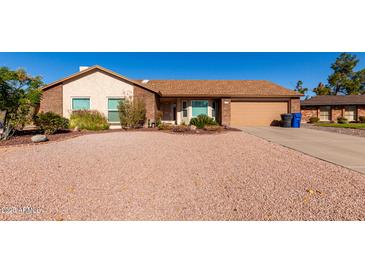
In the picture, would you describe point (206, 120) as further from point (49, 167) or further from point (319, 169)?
point (49, 167)

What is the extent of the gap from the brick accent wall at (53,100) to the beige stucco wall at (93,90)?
27 cm

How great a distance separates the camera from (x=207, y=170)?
4.41 metres

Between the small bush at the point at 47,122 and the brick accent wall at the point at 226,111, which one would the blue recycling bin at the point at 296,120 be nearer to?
the brick accent wall at the point at 226,111

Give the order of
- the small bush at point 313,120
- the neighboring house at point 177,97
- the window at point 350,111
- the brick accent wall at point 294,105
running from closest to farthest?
the neighboring house at point 177,97
the brick accent wall at point 294,105
the small bush at point 313,120
the window at point 350,111

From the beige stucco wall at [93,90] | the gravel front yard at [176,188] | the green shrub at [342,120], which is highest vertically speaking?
the beige stucco wall at [93,90]

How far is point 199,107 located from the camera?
16.8 m

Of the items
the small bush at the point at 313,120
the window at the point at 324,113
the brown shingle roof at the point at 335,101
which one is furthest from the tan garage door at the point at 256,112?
the window at the point at 324,113

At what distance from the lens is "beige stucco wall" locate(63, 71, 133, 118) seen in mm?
13531

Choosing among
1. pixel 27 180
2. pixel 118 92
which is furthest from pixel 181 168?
pixel 118 92

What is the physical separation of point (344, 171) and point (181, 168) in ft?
12.6

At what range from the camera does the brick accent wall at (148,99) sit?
13805mm

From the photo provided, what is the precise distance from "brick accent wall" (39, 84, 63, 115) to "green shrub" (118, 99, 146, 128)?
4505mm

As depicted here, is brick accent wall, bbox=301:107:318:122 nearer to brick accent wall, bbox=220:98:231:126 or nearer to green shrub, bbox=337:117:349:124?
green shrub, bbox=337:117:349:124

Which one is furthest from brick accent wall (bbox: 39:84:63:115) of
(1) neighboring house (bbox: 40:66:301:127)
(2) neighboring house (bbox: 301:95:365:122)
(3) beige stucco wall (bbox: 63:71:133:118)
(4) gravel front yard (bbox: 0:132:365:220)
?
(2) neighboring house (bbox: 301:95:365:122)
